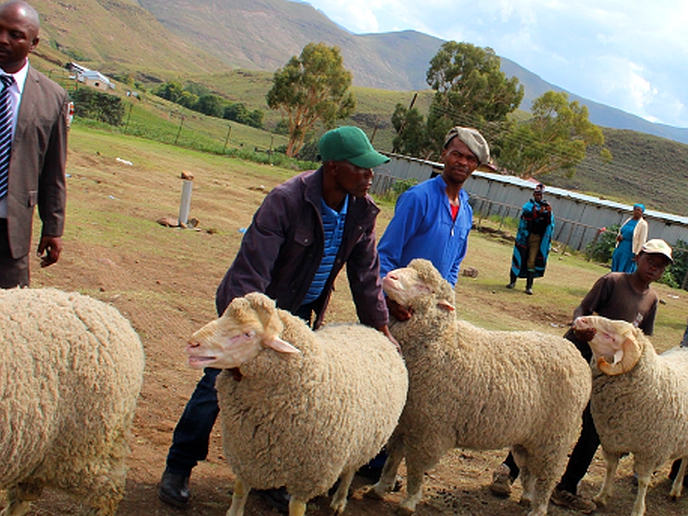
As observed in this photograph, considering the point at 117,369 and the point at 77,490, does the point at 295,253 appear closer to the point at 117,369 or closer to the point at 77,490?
the point at 117,369

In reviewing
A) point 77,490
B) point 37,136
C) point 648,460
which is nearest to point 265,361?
point 77,490

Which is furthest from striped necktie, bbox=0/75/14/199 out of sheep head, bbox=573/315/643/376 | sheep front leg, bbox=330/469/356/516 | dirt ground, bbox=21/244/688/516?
sheep head, bbox=573/315/643/376

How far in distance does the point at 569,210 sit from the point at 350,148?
30002mm

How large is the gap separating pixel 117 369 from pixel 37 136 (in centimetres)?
133

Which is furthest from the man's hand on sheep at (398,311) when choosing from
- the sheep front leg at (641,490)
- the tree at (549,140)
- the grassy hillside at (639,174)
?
the grassy hillside at (639,174)

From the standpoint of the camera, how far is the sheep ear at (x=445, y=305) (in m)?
3.84

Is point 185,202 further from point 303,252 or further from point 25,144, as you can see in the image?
point 303,252

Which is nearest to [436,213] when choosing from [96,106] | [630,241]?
[630,241]

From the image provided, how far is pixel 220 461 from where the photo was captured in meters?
4.07

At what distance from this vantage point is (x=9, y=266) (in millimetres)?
3279

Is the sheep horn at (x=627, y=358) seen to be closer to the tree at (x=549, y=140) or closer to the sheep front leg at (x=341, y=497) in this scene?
the sheep front leg at (x=341, y=497)

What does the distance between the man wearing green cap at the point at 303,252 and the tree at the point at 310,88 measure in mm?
48551

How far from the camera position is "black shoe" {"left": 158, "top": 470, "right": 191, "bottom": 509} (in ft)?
10.8

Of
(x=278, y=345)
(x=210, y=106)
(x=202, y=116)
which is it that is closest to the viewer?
(x=278, y=345)
